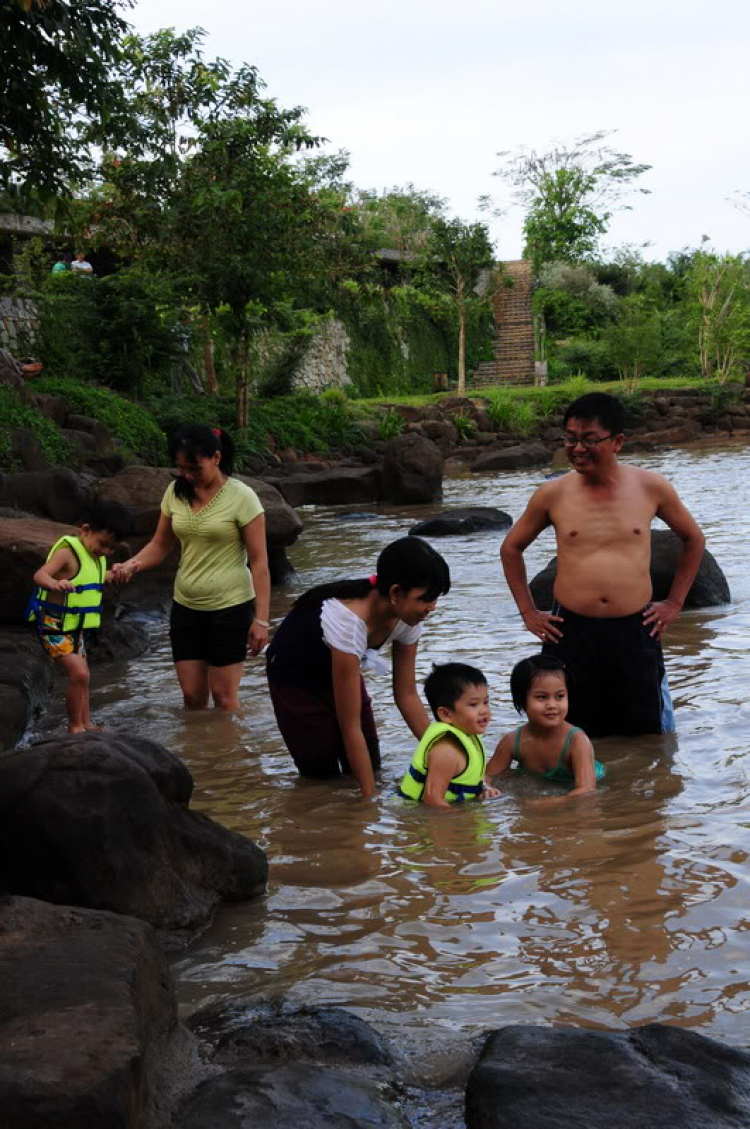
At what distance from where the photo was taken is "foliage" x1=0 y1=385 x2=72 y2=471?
17.9 meters

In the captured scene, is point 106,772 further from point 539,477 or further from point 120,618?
point 539,477

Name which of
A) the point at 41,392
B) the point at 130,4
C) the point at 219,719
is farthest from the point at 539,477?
the point at 219,719

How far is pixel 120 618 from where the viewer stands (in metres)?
11.3

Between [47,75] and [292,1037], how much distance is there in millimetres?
10046

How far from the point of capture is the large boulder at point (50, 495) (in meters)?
13.4

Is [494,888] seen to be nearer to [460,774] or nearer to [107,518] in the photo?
[460,774]

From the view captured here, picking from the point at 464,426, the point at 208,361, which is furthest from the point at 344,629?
the point at 464,426

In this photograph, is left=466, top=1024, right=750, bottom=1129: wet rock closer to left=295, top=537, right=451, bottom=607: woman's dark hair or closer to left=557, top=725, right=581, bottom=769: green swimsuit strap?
left=295, top=537, right=451, bottom=607: woman's dark hair

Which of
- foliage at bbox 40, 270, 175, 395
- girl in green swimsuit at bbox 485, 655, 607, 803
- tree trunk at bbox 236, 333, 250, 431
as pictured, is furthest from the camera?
tree trunk at bbox 236, 333, 250, 431

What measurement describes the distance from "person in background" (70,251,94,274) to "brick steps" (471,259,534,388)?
2047cm

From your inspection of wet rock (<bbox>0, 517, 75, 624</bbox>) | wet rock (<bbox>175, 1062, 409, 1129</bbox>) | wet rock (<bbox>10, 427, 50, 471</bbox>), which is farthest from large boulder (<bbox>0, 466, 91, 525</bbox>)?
wet rock (<bbox>175, 1062, 409, 1129</bbox>)

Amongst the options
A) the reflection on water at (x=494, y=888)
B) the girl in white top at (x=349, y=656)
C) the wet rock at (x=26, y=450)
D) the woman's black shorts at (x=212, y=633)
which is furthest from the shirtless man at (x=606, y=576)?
the wet rock at (x=26, y=450)

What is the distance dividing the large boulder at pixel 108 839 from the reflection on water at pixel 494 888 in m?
0.16

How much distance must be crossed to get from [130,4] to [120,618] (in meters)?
5.72
